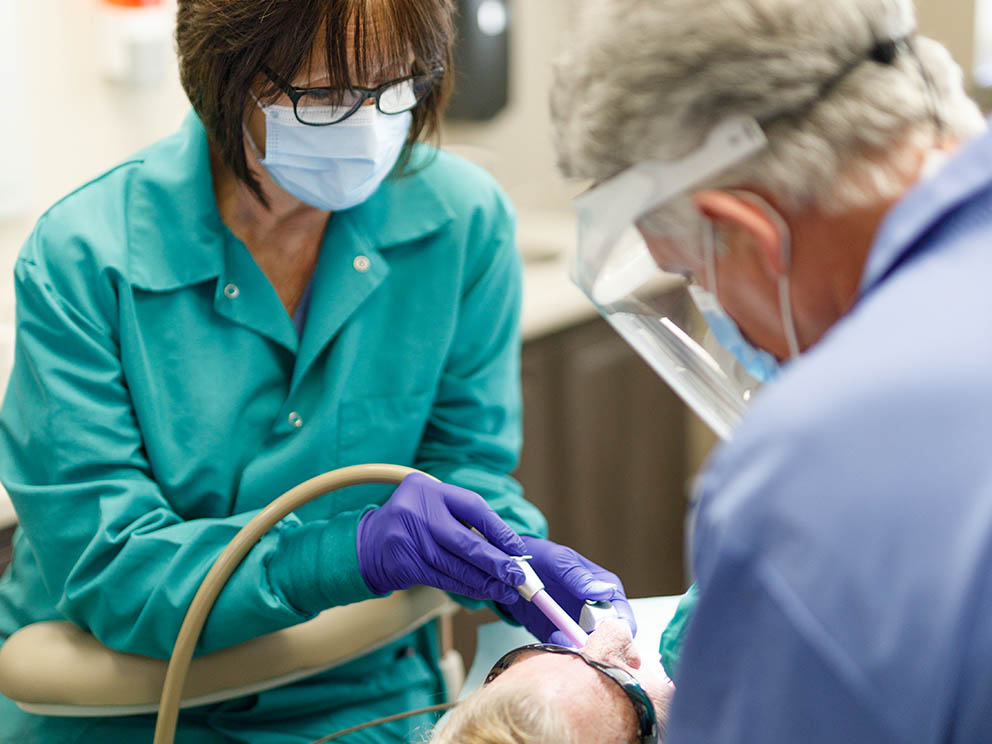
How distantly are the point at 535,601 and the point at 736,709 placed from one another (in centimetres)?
53

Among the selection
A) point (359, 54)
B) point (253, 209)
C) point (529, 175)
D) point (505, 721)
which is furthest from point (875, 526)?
point (529, 175)

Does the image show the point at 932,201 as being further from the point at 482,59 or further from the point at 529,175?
the point at 529,175

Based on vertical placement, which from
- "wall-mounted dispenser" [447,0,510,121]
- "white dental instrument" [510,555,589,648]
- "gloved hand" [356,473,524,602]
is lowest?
"white dental instrument" [510,555,589,648]

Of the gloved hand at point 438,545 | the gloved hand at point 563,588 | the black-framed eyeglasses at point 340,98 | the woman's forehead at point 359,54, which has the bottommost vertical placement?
the gloved hand at point 563,588

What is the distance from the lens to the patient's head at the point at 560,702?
3.45ft

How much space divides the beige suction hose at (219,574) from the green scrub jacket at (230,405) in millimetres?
74

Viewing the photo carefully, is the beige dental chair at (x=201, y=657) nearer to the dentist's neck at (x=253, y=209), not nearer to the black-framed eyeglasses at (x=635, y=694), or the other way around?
the black-framed eyeglasses at (x=635, y=694)

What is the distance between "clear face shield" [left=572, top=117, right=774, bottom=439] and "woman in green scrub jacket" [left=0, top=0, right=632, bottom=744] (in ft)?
1.05

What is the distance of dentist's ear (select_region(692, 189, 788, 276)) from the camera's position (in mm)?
796

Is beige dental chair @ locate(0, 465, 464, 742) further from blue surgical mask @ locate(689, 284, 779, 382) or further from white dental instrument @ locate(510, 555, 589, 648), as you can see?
blue surgical mask @ locate(689, 284, 779, 382)

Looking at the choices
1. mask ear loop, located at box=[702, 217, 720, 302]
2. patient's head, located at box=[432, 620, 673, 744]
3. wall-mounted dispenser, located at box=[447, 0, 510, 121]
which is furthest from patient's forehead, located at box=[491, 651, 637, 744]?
wall-mounted dispenser, located at box=[447, 0, 510, 121]

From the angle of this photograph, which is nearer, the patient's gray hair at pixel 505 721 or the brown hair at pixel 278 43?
the patient's gray hair at pixel 505 721

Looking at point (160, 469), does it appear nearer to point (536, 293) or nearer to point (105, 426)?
point (105, 426)

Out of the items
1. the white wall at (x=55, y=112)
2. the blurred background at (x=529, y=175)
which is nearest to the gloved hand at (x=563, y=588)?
the blurred background at (x=529, y=175)
